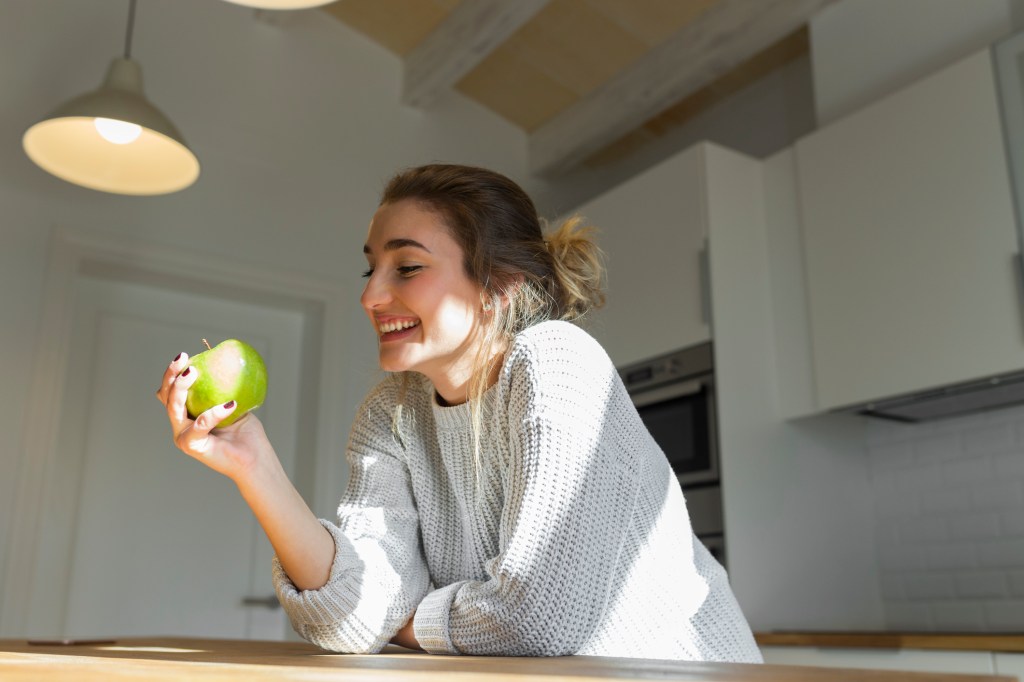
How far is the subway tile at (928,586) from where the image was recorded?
9.49ft

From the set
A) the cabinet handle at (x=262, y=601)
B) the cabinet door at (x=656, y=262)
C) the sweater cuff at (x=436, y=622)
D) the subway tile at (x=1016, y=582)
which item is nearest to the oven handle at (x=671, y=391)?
the cabinet door at (x=656, y=262)

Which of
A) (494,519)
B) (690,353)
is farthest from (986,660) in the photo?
(494,519)

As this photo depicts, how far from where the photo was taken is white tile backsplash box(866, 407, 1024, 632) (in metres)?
2.74

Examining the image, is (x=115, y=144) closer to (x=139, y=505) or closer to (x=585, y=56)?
(x=139, y=505)

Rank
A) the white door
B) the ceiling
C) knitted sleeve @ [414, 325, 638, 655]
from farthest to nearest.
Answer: the ceiling
the white door
knitted sleeve @ [414, 325, 638, 655]

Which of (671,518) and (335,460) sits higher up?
(335,460)

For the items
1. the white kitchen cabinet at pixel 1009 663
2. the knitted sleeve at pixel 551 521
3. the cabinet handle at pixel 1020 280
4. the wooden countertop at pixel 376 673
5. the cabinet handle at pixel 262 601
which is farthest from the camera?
the cabinet handle at pixel 262 601

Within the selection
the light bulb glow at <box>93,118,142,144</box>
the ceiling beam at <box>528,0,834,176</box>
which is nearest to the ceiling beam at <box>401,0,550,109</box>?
the ceiling beam at <box>528,0,834,176</box>

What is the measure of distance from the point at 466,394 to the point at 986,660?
1446 mm

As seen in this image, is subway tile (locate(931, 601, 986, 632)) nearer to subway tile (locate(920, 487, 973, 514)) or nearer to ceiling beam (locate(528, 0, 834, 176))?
subway tile (locate(920, 487, 973, 514))

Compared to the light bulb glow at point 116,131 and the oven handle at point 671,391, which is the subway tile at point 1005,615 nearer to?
the oven handle at point 671,391

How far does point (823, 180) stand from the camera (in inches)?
115

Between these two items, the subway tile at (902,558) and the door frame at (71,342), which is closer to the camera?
the subway tile at (902,558)

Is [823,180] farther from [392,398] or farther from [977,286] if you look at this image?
[392,398]
